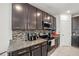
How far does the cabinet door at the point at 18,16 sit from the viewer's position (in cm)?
228

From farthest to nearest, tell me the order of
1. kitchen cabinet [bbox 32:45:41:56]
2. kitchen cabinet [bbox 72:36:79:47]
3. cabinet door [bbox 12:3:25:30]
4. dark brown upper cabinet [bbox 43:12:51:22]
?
kitchen cabinet [bbox 72:36:79:47] → dark brown upper cabinet [bbox 43:12:51:22] → kitchen cabinet [bbox 32:45:41:56] → cabinet door [bbox 12:3:25:30]

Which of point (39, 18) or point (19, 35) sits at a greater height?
point (39, 18)

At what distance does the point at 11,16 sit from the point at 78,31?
3422 mm

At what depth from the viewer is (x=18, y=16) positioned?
240 centimetres

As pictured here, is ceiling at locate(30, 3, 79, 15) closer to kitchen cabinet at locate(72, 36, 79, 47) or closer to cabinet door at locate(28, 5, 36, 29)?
cabinet door at locate(28, 5, 36, 29)

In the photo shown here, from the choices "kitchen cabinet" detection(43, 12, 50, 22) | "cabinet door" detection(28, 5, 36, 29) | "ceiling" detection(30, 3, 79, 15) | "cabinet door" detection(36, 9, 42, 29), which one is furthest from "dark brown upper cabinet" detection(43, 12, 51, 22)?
"cabinet door" detection(28, 5, 36, 29)

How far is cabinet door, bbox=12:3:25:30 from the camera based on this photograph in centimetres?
228

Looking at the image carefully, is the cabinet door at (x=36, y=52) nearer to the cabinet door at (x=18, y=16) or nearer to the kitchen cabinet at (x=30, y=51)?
the kitchen cabinet at (x=30, y=51)

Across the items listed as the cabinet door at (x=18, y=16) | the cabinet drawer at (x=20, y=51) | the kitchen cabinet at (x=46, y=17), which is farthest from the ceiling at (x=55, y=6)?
the cabinet drawer at (x=20, y=51)

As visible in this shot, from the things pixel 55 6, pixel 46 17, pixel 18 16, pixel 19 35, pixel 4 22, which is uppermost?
pixel 55 6

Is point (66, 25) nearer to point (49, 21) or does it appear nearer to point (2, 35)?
point (49, 21)

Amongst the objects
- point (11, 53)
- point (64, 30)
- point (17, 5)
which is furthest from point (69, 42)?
point (11, 53)

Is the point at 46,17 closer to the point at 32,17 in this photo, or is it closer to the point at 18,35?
the point at 32,17

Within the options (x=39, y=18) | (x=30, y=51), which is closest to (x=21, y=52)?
(x=30, y=51)
